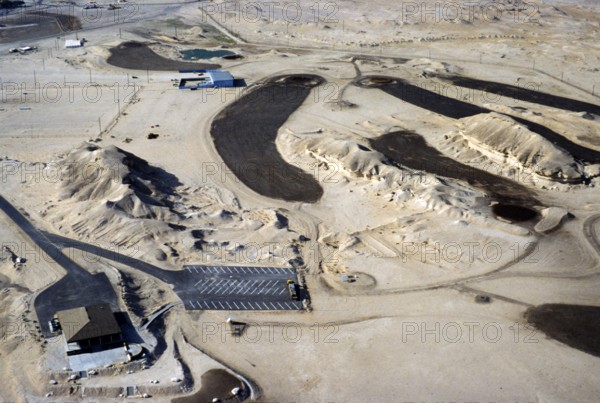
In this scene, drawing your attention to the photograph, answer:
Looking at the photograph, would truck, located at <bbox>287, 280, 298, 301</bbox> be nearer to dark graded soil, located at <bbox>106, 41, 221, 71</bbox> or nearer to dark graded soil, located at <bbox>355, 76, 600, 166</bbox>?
dark graded soil, located at <bbox>355, 76, 600, 166</bbox>

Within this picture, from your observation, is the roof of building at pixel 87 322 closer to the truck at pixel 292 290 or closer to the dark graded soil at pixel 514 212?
the truck at pixel 292 290

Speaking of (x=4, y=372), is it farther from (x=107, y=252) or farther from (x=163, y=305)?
(x=107, y=252)

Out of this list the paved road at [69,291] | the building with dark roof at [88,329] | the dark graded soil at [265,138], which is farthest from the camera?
the dark graded soil at [265,138]

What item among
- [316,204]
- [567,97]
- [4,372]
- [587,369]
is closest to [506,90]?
[567,97]

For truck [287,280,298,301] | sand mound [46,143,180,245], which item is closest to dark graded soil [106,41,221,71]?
sand mound [46,143,180,245]

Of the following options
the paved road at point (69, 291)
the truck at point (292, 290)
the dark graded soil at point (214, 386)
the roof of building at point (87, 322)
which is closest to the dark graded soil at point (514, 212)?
the truck at point (292, 290)

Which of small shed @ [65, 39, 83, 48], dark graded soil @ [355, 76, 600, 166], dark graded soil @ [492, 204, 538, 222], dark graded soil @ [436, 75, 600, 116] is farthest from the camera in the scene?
small shed @ [65, 39, 83, 48]
